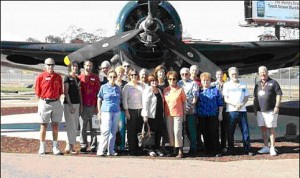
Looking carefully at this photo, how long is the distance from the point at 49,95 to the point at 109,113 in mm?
1195

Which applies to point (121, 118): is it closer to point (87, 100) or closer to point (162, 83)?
point (87, 100)

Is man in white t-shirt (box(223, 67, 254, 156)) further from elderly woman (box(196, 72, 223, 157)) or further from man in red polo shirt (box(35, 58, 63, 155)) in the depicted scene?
man in red polo shirt (box(35, 58, 63, 155))

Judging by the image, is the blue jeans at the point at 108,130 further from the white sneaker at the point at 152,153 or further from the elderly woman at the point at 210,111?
the elderly woman at the point at 210,111

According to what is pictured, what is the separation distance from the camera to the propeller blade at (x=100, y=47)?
1066 cm

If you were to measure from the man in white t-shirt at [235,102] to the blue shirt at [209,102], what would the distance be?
0.20m

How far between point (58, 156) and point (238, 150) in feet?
12.6

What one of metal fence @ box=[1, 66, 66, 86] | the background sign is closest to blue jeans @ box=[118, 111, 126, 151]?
metal fence @ box=[1, 66, 66, 86]

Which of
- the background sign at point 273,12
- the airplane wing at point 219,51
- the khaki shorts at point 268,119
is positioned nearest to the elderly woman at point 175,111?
the khaki shorts at point 268,119

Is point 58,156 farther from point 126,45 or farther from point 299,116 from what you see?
point 299,116

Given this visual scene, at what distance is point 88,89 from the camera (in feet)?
29.5

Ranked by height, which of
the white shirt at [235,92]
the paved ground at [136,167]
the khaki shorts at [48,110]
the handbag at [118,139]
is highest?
the white shirt at [235,92]

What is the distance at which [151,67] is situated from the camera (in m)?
11.6

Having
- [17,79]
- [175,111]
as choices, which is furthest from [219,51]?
[17,79]

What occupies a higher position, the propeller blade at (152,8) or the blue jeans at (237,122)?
the propeller blade at (152,8)
